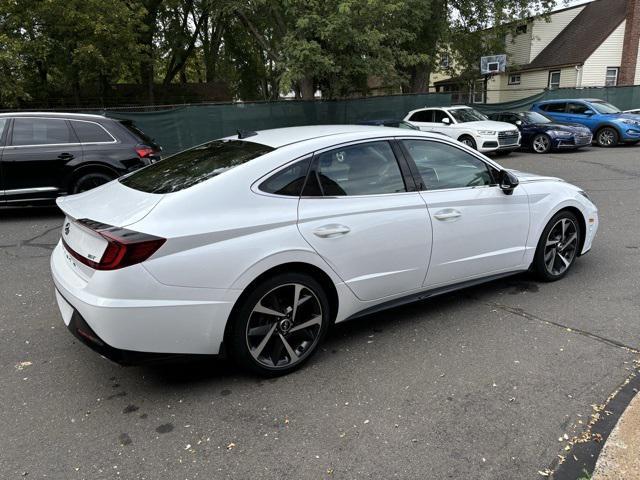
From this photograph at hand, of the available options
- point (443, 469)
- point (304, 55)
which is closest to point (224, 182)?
point (443, 469)

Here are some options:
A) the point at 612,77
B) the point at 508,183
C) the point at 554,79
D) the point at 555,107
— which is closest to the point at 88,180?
the point at 508,183

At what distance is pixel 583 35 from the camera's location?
30.5 m

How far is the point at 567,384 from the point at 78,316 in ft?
9.97

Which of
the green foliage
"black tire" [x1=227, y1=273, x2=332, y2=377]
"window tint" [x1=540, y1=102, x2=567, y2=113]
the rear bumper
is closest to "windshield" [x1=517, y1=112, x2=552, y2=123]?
"window tint" [x1=540, y1=102, x2=567, y2=113]

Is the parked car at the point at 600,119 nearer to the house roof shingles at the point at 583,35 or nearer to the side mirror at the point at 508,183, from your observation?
the house roof shingles at the point at 583,35

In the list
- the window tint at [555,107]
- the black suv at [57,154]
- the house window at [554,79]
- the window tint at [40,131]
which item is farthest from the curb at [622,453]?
the house window at [554,79]

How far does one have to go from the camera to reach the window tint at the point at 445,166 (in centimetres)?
405

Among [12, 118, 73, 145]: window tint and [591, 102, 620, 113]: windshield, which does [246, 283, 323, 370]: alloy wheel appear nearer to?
[12, 118, 73, 145]: window tint

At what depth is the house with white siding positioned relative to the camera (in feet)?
93.6

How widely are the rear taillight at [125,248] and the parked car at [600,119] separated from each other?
59.6 ft

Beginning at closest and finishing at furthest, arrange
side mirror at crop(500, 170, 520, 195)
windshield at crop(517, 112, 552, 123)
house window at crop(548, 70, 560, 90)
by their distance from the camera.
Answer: side mirror at crop(500, 170, 520, 195) → windshield at crop(517, 112, 552, 123) → house window at crop(548, 70, 560, 90)

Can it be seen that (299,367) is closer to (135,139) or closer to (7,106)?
(135,139)

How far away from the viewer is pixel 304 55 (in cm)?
1392

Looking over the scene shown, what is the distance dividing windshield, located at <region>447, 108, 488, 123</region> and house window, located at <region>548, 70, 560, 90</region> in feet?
57.2
